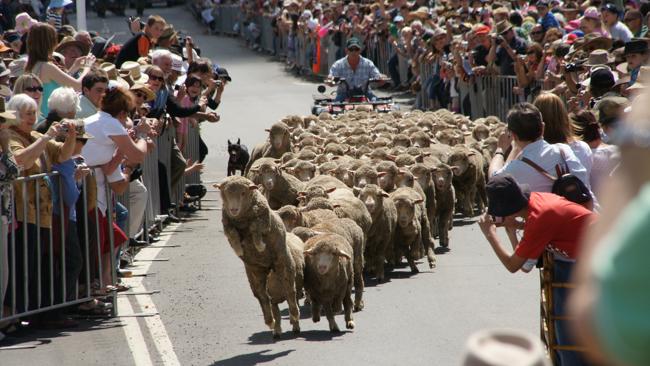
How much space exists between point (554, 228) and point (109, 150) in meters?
5.36

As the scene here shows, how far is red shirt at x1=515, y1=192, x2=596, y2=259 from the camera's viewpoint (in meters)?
5.68

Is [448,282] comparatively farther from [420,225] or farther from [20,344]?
[20,344]

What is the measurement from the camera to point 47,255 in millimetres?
9227

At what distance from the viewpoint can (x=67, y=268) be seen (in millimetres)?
9391

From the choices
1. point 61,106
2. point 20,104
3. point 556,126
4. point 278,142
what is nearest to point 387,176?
point 278,142

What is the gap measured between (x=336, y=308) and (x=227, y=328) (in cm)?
89

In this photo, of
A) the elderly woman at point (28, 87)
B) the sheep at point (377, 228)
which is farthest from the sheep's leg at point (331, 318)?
the elderly woman at point (28, 87)

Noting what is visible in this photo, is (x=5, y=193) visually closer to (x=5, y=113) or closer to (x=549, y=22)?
(x=5, y=113)

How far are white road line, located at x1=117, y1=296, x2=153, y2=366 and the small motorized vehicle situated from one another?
11.3 m

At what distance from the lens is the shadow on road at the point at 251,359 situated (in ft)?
27.1

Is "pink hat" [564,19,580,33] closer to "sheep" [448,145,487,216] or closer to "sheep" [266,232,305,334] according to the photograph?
"sheep" [448,145,487,216]

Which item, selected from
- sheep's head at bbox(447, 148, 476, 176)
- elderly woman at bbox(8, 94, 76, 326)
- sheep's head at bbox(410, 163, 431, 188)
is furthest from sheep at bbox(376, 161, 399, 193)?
elderly woman at bbox(8, 94, 76, 326)

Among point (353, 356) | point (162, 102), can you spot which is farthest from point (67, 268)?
point (162, 102)

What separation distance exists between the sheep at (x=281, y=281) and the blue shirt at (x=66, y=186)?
66.4 inches
